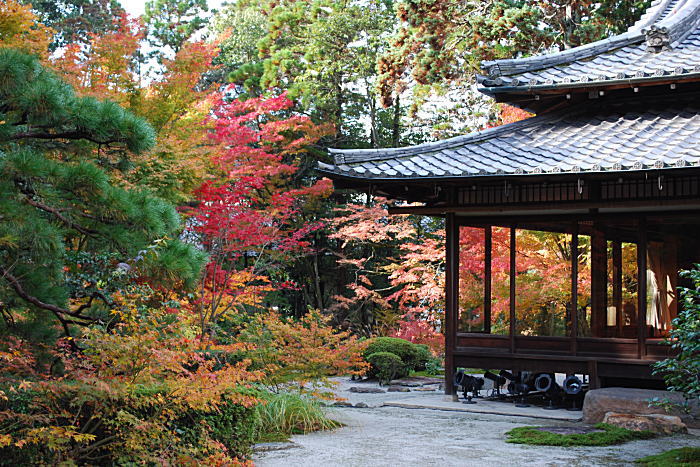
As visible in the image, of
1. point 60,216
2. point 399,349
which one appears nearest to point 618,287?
point 399,349

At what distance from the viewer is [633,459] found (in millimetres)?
6871

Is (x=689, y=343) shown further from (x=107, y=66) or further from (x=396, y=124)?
(x=396, y=124)

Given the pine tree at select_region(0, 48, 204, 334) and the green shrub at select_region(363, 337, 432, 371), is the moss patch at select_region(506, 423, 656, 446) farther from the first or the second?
the green shrub at select_region(363, 337, 432, 371)

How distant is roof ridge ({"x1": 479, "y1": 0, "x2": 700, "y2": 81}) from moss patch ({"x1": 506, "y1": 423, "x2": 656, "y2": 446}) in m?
5.08

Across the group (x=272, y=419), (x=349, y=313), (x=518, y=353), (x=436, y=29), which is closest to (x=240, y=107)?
(x=436, y=29)

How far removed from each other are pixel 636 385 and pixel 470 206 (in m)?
3.26

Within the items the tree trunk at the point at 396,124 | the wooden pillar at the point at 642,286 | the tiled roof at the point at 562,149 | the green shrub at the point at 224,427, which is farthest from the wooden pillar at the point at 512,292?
the tree trunk at the point at 396,124

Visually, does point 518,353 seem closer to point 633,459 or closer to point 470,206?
point 470,206

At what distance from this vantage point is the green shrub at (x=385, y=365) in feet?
46.3

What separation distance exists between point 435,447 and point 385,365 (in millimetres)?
6671

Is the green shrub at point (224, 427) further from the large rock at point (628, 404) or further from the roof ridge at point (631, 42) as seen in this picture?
the roof ridge at point (631, 42)

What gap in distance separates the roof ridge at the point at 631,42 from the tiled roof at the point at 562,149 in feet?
2.74

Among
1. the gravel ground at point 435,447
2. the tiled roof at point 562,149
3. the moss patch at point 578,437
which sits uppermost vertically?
the tiled roof at point 562,149

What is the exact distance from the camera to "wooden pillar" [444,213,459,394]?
36.7 feet
